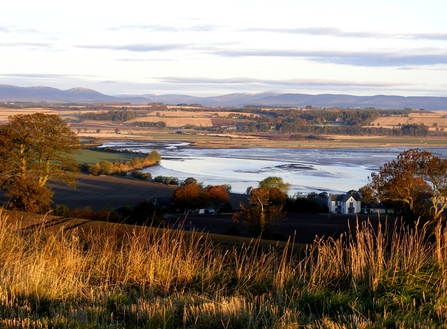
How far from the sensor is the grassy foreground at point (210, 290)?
191 inches

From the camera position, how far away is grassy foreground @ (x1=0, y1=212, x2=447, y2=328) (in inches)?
191

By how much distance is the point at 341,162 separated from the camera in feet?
214

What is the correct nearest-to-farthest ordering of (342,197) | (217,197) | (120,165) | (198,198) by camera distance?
(198,198), (342,197), (217,197), (120,165)

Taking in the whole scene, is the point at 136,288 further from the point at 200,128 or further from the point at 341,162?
the point at 200,128

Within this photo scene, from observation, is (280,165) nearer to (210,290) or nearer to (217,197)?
(217,197)

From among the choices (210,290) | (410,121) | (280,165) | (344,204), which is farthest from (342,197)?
(410,121)

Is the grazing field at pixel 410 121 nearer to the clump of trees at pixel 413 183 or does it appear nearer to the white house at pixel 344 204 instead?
the white house at pixel 344 204

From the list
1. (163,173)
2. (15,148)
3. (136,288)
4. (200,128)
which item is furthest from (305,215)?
(200,128)

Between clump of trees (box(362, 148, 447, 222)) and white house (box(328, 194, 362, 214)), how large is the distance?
14.4 meters

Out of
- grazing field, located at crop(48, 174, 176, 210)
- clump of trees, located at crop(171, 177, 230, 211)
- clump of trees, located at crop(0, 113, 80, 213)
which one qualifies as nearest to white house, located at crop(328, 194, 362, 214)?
clump of trees, located at crop(171, 177, 230, 211)

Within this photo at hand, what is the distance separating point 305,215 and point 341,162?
31.7m

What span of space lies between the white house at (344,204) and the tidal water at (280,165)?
7.60 metres

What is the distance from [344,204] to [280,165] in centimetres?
2576

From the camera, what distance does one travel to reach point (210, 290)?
5941mm
